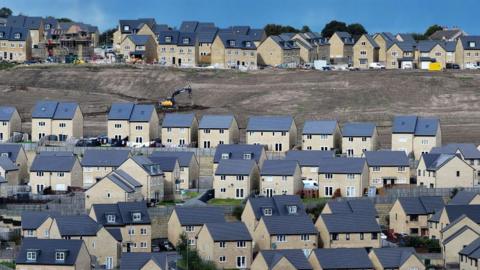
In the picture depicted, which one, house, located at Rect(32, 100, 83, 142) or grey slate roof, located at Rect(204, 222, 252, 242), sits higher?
house, located at Rect(32, 100, 83, 142)

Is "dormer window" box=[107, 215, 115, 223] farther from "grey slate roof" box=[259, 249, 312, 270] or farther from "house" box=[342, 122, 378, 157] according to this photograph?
"house" box=[342, 122, 378, 157]

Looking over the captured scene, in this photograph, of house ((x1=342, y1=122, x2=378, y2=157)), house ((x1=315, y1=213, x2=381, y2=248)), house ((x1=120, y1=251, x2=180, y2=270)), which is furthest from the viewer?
house ((x1=342, y1=122, x2=378, y2=157))

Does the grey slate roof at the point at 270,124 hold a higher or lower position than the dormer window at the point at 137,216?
higher

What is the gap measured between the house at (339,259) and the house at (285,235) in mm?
3041

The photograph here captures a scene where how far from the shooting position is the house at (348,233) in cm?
6731

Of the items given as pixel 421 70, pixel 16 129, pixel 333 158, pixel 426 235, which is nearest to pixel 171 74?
pixel 421 70

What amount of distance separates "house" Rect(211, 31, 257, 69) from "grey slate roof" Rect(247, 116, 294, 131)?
27.0 m

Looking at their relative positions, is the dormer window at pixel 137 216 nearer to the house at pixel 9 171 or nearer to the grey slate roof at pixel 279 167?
the grey slate roof at pixel 279 167

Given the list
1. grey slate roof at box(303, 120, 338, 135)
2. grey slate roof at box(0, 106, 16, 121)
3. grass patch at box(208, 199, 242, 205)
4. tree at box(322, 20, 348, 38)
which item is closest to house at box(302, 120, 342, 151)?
grey slate roof at box(303, 120, 338, 135)

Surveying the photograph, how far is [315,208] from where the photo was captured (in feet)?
235

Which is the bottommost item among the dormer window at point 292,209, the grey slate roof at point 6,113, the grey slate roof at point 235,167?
the dormer window at point 292,209

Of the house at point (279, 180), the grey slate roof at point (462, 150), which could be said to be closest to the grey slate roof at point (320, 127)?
the grey slate roof at point (462, 150)

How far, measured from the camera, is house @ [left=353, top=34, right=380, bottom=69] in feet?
373

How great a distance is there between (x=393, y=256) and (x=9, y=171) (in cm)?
2071
